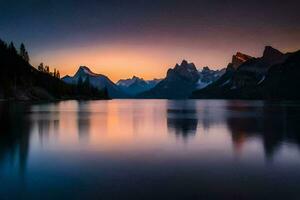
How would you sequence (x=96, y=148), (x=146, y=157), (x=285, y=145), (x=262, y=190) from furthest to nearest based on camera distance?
(x=285, y=145) → (x=96, y=148) → (x=146, y=157) → (x=262, y=190)

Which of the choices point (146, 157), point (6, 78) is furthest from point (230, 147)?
point (6, 78)

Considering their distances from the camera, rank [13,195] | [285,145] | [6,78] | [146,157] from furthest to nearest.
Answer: [6,78] < [285,145] < [146,157] < [13,195]

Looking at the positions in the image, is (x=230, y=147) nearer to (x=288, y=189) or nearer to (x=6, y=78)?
(x=288, y=189)

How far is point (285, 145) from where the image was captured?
124ft

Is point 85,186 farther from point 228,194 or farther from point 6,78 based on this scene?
Answer: point 6,78

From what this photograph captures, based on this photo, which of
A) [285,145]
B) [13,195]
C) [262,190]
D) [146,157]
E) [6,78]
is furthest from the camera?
[6,78]

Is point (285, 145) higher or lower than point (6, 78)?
lower

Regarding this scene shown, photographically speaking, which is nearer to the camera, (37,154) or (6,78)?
(37,154)

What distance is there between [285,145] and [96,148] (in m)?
19.0

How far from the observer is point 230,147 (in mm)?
37031

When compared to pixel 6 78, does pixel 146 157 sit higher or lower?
lower

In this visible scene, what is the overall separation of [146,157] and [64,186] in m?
11.4

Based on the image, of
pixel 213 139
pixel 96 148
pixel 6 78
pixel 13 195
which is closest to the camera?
pixel 13 195

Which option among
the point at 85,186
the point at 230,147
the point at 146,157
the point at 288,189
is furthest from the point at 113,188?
the point at 230,147
